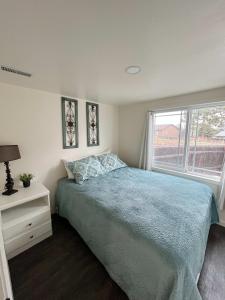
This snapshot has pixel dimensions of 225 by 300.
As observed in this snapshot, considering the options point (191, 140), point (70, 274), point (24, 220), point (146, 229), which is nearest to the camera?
point (146, 229)

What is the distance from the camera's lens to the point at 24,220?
1.73 metres

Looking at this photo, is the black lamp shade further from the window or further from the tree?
the tree

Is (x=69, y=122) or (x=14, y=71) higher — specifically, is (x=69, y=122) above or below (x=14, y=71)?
below

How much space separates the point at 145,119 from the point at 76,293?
2.87 m

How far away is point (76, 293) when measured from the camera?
1.31 m

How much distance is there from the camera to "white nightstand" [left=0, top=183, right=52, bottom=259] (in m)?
1.63

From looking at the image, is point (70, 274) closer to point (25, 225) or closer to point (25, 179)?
point (25, 225)

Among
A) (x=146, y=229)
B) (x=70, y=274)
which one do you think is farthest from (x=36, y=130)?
(x=146, y=229)

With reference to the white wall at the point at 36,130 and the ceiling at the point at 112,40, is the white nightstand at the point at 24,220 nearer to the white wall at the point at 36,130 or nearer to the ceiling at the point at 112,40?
the white wall at the point at 36,130

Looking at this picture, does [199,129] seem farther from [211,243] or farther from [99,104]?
[99,104]

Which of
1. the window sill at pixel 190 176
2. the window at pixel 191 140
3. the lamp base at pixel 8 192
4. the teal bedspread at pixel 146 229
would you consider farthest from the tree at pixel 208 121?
the lamp base at pixel 8 192

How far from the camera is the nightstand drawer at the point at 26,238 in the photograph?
1637 millimetres

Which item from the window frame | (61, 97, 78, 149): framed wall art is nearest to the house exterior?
the window frame

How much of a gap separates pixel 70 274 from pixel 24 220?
Result: 32.2 inches
